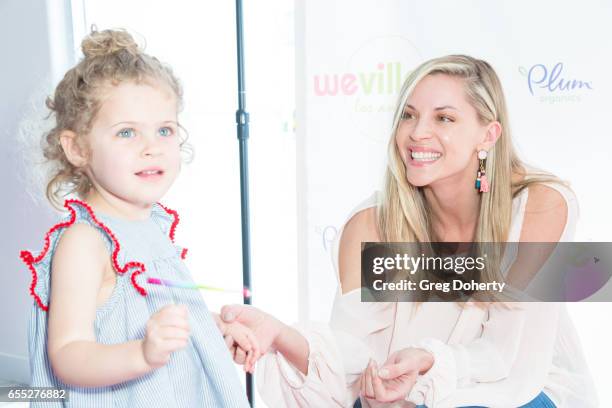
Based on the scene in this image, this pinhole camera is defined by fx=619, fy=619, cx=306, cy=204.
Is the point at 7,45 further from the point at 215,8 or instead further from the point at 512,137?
the point at 512,137

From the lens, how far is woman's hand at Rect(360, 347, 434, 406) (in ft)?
5.30

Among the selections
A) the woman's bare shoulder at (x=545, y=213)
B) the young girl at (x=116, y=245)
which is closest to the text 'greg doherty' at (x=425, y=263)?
the woman's bare shoulder at (x=545, y=213)

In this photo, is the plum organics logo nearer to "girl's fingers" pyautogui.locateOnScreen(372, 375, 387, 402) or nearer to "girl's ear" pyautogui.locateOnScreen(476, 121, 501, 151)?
"girl's ear" pyautogui.locateOnScreen(476, 121, 501, 151)

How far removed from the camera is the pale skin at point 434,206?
5.06 ft

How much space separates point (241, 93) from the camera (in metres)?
1.82

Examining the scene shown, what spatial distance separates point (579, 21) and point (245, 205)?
1.02 metres

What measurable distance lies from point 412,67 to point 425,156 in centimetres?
23

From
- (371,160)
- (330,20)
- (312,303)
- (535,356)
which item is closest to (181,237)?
(312,303)

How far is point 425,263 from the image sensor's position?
1644 mm

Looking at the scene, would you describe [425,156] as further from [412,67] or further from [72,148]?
[72,148]

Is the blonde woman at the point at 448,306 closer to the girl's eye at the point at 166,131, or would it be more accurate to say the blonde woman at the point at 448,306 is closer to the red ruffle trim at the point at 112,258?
the red ruffle trim at the point at 112,258

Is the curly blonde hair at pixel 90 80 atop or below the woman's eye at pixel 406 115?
atop

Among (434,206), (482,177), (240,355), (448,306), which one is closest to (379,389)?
(448,306)

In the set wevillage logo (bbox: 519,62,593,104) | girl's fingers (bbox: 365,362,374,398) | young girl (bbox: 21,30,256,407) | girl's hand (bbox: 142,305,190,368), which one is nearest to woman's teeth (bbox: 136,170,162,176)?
young girl (bbox: 21,30,256,407)
